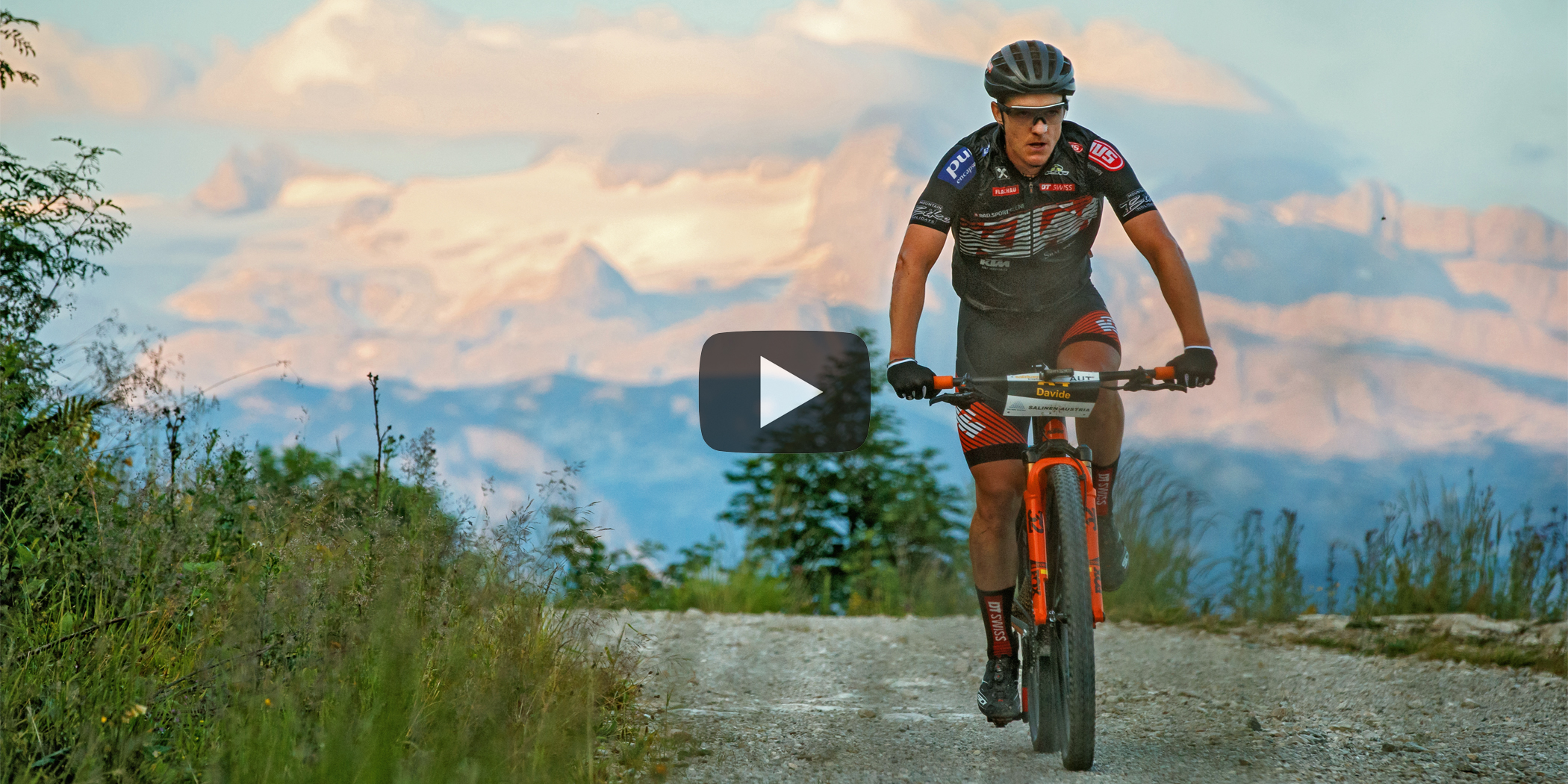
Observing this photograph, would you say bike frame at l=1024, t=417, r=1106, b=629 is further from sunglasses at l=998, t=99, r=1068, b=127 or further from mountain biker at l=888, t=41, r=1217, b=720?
sunglasses at l=998, t=99, r=1068, b=127

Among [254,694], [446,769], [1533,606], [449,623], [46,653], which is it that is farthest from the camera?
[1533,606]

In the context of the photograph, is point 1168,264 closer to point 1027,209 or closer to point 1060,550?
point 1027,209

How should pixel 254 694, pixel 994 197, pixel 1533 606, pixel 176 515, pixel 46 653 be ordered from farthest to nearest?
pixel 1533 606 < pixel 176 515 < pixel 994 197 < pixel 46 653 < pixel 254 694

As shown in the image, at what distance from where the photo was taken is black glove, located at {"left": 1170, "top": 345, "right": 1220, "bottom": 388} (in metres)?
3.93

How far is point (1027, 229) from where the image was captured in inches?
171

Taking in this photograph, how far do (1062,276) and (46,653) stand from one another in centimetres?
350

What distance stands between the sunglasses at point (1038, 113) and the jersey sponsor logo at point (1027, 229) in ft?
1.05

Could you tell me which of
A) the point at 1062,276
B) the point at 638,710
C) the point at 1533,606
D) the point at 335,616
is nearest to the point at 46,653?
the point at 335,616

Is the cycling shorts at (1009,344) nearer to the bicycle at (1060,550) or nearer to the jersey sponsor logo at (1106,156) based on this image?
the bicycle at (1060,550)

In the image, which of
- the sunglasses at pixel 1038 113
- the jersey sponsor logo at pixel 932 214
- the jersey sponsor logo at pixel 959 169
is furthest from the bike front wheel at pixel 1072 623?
the sunglasses at pixel 1038 113

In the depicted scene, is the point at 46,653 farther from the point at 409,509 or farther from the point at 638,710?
the point at 638,710

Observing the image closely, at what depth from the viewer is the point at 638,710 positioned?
15.2 ft

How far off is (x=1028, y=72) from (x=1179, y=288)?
92 cm

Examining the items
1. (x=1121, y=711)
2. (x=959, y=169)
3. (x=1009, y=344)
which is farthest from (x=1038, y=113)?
(x=1121, y=711)
